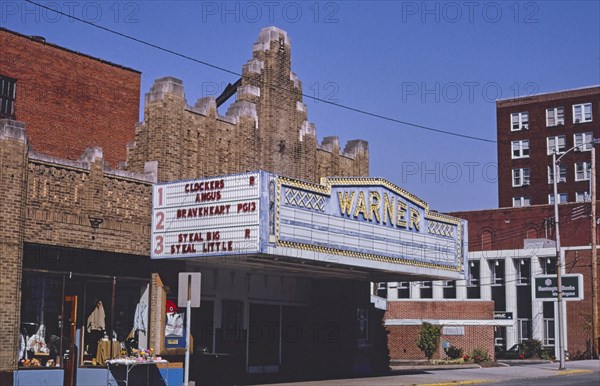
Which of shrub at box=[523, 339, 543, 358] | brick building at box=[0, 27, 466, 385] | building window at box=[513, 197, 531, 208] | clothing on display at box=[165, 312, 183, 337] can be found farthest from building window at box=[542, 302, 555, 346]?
clothing on display at box=[165, 312, 183, 337]

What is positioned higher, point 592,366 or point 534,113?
point 534,113

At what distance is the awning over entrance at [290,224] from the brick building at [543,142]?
2700 inches

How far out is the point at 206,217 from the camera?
2559cm

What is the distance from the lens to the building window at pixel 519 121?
101 meters

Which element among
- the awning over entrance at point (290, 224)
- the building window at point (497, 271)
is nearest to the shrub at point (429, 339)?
the awning over entrance at point (290, 224)

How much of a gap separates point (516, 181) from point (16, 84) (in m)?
77.3

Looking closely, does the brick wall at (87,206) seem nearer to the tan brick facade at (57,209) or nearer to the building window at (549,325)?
the tan brick facade at (57,209)

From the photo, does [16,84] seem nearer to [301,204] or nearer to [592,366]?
[301,204]

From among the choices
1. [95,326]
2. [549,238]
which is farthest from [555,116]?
[95,326]

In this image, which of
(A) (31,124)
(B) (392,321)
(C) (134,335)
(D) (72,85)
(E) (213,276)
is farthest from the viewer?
(B) (392,321)

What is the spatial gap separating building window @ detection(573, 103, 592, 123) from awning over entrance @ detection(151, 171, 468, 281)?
228 feet

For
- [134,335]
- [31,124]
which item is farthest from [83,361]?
[31,124]

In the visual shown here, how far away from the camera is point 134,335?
2664 centimetres

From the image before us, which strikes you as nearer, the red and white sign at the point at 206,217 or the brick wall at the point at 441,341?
the red and white sign at the point at 206,217
